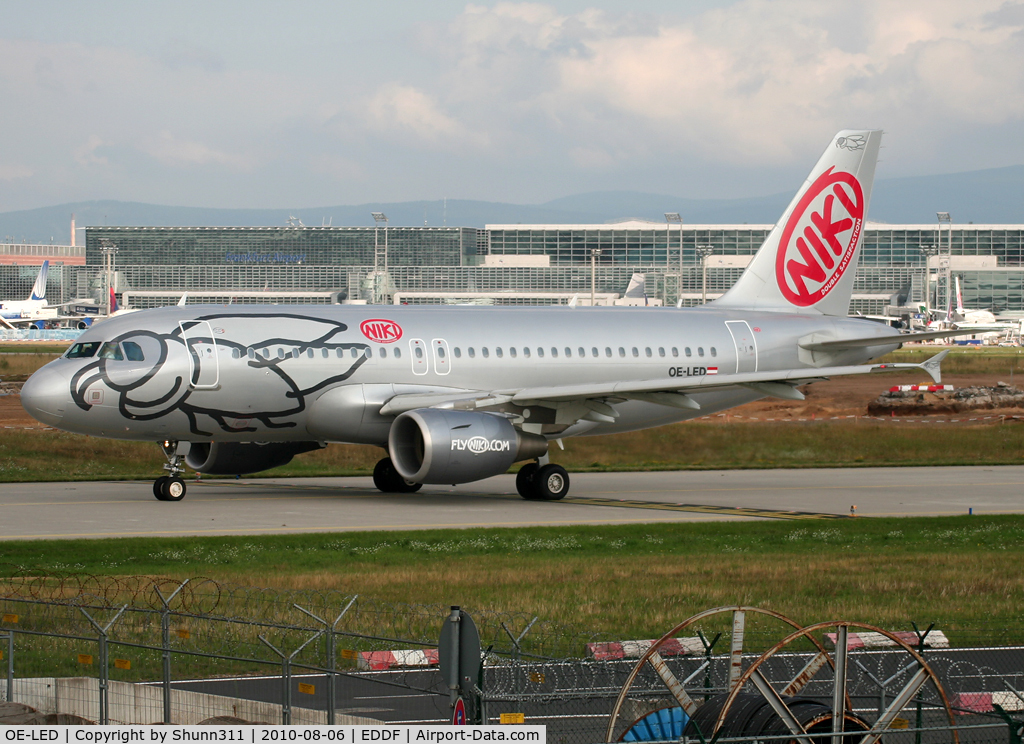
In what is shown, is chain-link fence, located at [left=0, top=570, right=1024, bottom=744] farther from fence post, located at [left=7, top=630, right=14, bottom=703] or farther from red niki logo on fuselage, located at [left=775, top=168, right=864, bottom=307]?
red niki logo on fuselage, located at [left=775, top=168, right=864, bottom=307]

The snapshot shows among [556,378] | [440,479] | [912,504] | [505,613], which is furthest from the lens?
[556,378]

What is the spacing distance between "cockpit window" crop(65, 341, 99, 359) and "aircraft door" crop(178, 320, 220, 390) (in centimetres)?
205

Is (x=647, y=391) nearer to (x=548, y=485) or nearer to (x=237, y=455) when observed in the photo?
(x=548, y=485)

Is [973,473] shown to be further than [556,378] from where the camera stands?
Yes

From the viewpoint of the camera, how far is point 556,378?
34.5 metres

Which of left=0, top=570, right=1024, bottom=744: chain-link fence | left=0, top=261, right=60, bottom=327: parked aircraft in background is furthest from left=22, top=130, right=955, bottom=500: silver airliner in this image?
left=0, top=261, right=60, bottom=327: parked aircraft in background

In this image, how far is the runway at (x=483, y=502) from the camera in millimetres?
27750

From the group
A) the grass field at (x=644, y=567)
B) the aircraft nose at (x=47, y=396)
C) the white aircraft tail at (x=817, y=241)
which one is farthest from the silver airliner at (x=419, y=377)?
the grass field at (x=644, y=567)

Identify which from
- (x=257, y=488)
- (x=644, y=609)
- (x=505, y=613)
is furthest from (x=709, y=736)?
(x=257, y=488)

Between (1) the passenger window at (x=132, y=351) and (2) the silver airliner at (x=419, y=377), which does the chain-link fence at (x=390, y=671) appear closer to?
(2) the silver airliner at (x=419, y=377)

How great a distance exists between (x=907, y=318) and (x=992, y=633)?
496 feet

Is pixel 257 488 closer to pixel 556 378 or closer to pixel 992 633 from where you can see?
pixel 556 378

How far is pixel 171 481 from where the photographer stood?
31.6 m

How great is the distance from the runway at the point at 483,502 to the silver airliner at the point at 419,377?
3.85 ft
